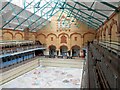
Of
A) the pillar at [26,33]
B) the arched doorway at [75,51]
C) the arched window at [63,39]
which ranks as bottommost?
the arched doorway at [75,51]

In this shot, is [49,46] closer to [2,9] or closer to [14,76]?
[14,76]

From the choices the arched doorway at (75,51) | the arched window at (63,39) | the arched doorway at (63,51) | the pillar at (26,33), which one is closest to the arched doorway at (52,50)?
the arched doorway at (63,51)

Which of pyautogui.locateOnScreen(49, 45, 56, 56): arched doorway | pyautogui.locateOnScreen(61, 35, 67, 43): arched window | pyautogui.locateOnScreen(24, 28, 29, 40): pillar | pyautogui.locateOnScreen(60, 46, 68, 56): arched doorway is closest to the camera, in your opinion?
pyautogui.locateOnScreen(24, 28, 29, 40): pillar

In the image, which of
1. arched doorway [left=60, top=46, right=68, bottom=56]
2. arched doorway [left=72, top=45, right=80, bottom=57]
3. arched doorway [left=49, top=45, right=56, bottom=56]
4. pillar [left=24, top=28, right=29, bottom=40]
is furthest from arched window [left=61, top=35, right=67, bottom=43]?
pillar [left=24, top=28, right=29, bottom=40]

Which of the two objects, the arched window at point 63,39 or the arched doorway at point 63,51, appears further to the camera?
the arched doorway at point 63,51

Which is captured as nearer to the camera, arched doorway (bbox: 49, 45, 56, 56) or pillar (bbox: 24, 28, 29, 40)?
pillar (bbox: 24, 28, 29, 40)

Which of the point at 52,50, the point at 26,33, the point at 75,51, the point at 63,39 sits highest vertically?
the point at 26,33

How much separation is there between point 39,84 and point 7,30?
36.5ft

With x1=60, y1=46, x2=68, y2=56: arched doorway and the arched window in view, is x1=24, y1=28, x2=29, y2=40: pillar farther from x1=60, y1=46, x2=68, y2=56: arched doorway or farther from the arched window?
x1=60, y1=46, x2=68, y2=56: arched doorway

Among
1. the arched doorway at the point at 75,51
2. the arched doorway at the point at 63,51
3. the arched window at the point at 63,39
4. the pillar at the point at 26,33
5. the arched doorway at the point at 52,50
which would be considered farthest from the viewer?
the arched doorway at the point at 52,50

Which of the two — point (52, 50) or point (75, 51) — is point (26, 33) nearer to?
point (52, 50)

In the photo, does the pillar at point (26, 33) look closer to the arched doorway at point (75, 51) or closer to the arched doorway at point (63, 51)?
the arched doorway at point (63, 51)

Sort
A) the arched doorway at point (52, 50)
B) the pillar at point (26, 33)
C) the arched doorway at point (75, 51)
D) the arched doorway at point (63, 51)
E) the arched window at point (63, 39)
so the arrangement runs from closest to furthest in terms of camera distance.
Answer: the pillar at point (26, 33) → the arched window at point (63, 39) → the arched doorway at point (75, 51) → the arched doorway at point (63, 51) → the arched doorway at point (52, 50)

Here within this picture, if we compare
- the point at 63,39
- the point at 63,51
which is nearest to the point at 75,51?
the point at 63,51
